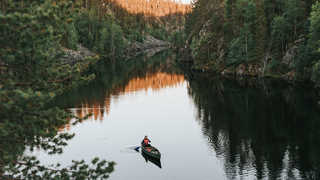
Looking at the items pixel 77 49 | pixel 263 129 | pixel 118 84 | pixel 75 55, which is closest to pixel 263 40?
pixel 118 84

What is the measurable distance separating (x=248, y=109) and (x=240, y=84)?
2626cm

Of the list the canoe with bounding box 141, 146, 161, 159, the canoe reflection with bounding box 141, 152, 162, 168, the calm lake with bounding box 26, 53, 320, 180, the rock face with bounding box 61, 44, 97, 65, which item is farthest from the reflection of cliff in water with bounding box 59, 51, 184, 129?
the rock face with bounding box 61, 44, 97, 65

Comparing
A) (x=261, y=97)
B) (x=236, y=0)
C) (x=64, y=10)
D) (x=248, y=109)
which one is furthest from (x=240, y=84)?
(x=64, y=10)

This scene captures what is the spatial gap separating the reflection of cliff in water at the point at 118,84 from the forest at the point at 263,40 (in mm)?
14475

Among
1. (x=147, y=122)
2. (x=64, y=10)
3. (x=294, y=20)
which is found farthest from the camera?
(x=294, y=20)

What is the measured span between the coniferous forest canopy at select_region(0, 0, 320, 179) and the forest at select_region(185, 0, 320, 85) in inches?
9.9

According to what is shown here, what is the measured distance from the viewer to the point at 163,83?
104188 mm

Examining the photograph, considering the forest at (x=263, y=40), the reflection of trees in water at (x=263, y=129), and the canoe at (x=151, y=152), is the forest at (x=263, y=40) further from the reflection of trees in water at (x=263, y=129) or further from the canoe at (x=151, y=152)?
the canoe at (x=151, y=152)

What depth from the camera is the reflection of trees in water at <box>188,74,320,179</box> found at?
4003 centimetres

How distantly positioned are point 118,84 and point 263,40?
40.0 meters

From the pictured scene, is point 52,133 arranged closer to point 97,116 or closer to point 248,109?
point 97,116

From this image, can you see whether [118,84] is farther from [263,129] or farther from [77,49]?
[77,49]

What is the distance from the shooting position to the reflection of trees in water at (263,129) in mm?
40031

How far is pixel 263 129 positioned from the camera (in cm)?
5353
